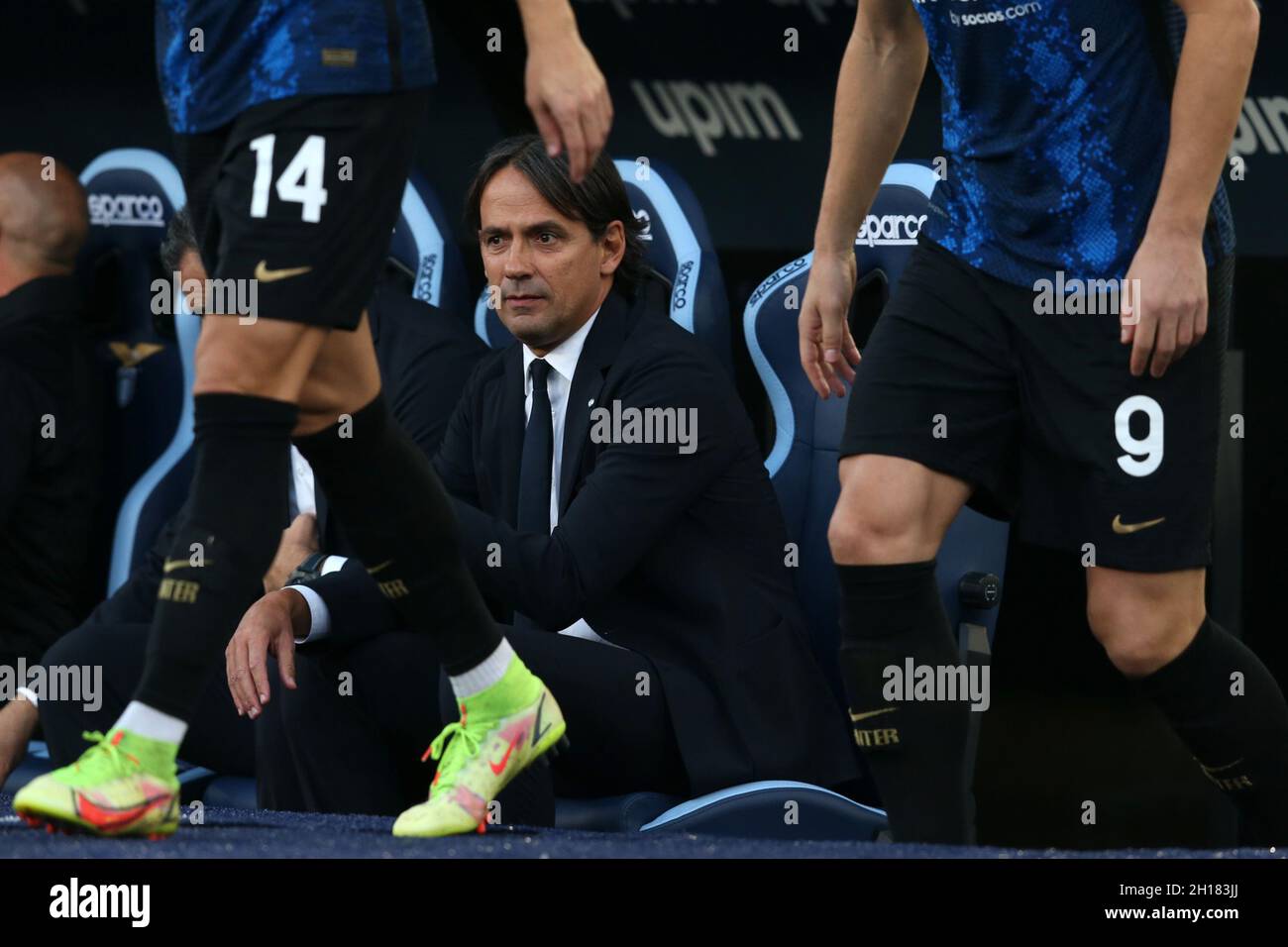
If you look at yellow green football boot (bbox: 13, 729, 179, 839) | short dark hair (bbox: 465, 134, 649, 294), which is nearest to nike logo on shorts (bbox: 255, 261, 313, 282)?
yellow green football boot (bbox: 13, 729, 179, 839)

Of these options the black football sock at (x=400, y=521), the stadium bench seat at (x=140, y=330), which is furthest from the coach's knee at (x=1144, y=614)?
the stadium bench seat at (x=140, y=330)

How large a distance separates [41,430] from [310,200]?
1.78 m

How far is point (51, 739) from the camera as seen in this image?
3006 millimetres

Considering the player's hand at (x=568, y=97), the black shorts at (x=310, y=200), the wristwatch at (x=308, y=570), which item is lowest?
the wristwatch at (x=308, y=570)

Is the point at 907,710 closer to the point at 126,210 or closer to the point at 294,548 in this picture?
the point at 294,548

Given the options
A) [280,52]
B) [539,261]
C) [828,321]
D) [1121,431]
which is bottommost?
[1121,431]

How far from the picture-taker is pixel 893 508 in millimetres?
2080

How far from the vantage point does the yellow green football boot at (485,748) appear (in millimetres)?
1988

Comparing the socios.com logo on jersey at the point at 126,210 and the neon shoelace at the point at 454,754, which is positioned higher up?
the socios.com logo on jersey at the point at 126,210

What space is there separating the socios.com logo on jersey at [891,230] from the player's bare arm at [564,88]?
1.01 meters

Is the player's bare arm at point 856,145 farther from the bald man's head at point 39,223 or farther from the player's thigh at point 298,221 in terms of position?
the bald man's head at point 39,223

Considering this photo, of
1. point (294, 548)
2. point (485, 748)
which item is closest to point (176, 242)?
point (294, 548)

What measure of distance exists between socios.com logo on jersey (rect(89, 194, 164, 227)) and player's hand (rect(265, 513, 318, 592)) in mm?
891
